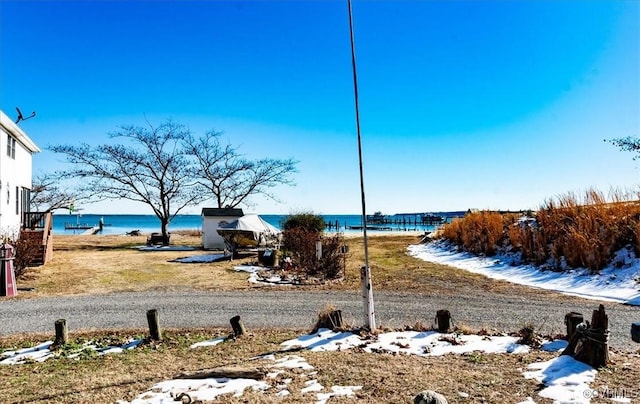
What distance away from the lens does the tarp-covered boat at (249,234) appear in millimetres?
19016

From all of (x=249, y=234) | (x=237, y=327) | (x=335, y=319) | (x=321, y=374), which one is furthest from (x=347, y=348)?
(x=249, y=234)

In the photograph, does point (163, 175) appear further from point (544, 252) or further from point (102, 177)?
point (544, 252)

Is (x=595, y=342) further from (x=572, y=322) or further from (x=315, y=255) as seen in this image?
(x=315, y=255)

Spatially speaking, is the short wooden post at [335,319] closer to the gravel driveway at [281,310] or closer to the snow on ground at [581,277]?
the gravel driveway at [281,310]

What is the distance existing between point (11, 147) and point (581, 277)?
22.2m

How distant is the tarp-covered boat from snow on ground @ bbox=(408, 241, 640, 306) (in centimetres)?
864

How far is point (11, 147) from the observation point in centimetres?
1820

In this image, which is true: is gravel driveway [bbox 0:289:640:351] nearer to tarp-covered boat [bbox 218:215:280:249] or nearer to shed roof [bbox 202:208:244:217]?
tarp-covered boat [bbox 218:215:280:249]

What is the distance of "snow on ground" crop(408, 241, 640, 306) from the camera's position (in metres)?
9.89

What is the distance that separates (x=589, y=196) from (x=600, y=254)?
374cm

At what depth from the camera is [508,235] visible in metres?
17.6

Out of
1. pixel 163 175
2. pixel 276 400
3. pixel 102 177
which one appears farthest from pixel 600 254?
pixel 102 177

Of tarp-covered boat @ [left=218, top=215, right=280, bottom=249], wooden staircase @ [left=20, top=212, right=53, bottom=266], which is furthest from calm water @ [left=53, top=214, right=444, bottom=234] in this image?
wooden staircase @ [left=20, top=212, right=53, bottom=266]

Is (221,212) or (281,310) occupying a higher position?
(221,212)
